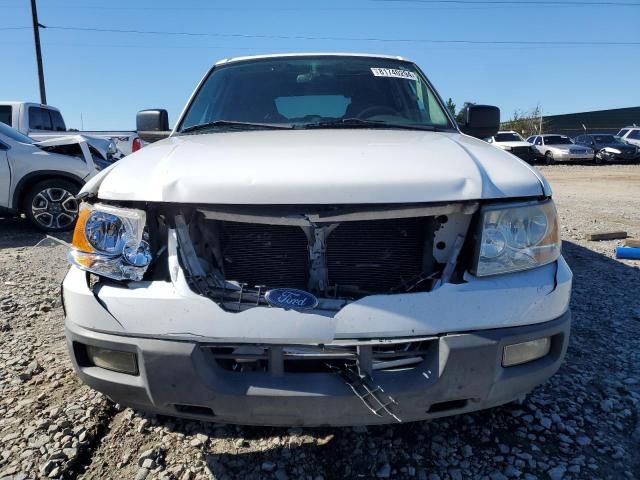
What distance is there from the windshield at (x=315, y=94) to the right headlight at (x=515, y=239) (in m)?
1.25

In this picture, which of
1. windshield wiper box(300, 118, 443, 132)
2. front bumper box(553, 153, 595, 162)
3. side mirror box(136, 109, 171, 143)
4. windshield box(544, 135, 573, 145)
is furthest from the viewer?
windshield box(544, 135, 573, 145)

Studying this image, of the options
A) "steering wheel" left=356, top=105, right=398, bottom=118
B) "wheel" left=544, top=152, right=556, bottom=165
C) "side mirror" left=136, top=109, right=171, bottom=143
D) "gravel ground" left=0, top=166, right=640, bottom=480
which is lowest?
"wheel" left=544, top=152, right=556, bottom=165

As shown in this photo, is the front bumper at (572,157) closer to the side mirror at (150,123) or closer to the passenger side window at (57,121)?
the passenger side window at (57,121)

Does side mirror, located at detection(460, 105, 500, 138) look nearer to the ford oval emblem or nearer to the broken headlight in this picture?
the ford oval emblem

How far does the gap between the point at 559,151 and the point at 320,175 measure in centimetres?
2589

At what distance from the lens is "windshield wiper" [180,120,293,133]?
280 centimetres

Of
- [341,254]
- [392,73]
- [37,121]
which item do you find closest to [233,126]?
[392,73]

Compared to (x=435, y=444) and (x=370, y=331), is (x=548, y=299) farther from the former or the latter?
(x=435, y=444)

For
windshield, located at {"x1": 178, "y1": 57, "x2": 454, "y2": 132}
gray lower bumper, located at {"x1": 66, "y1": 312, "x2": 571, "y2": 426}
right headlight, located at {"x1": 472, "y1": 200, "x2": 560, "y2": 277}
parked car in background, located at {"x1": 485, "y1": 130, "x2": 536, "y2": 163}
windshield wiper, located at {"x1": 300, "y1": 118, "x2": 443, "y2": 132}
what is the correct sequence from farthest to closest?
parked car in background, located at {"x1": 485, "y1": 130, "x2": 536, "y2": 163}, windshield, located at {"x1": 178, "y1": 57, "x2": 454, "y2": 132}, windshield wiper, located at {"x1": 300, "y1": 118, "x2": 443, "y2": 132}, right headlight, located at {"x1": 472, "y1": 200, "x2": 560, "y2": 277}, gray lower bumper, located at {"x1": 66, "y1": 312, "x2": 571, "y2": 426}

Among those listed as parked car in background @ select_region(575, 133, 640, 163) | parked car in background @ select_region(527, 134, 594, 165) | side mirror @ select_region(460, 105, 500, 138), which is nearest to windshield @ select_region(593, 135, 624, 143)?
parked car in background @ select_region(575, 133, 640, 163)

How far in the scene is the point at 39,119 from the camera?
1041 cm

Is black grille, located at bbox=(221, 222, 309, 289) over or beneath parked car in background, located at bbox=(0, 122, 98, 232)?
over

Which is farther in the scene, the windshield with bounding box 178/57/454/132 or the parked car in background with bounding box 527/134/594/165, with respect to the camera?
the parked car in background with bounding box 527/134/594/165

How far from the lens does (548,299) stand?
69.7 inches
